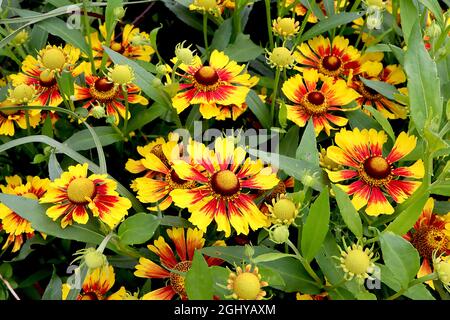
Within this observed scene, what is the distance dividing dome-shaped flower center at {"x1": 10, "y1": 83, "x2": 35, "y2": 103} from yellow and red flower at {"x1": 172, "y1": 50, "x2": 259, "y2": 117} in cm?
26

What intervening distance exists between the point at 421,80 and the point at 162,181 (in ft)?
1.39

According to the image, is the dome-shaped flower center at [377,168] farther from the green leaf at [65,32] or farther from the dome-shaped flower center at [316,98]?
the green leaf at [65,32]

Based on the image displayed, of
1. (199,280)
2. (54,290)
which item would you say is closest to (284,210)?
(199,280)

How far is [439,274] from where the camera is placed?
730 millimetres

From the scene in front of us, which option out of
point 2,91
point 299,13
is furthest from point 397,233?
point 2,91

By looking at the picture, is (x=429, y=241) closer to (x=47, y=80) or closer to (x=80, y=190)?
(x=80, y=190)

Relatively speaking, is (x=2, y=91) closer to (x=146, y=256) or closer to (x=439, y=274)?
(x=146, y=256)

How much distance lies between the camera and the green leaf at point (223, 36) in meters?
1.12

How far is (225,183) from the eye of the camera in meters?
0.87

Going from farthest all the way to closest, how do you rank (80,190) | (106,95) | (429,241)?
(106,95) → (429,241) → (80,190)

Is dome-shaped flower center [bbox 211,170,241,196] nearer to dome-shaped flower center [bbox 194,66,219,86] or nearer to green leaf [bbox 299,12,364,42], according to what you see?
dome-shaped flower center [bbox 194,66,219,86]

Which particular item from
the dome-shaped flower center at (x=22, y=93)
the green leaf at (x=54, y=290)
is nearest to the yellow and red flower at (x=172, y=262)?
the green leaf at (x=54, y=290)

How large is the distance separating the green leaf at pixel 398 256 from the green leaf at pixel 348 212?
0.06 metres

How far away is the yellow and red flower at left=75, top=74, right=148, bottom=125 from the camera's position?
3.39ft
